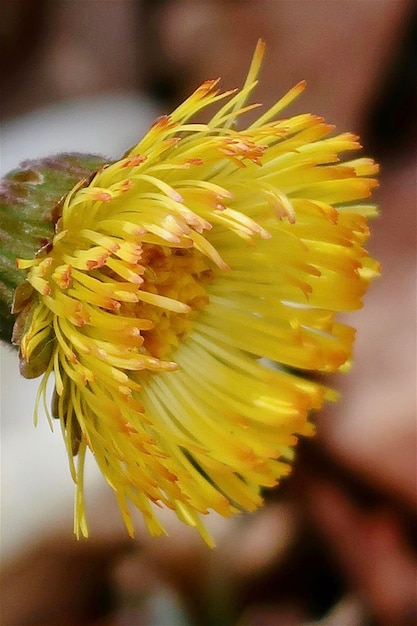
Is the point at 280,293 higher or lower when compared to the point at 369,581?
higher

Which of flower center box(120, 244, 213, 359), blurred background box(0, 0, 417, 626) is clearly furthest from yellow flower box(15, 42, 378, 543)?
blurred background box(0, 0, 417, 626)

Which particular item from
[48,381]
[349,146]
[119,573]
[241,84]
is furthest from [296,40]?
[119,573]

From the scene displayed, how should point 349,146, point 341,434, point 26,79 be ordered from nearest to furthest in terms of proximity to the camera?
point 349,146
point 26,79
point 341,434

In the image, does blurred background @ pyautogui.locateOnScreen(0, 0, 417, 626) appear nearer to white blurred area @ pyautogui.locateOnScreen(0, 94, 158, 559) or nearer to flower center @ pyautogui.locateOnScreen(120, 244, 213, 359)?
white blurred area @ pyautogui.locateOnScreen(0, 94, 158, 559)

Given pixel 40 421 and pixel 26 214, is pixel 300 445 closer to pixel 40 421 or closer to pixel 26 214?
pixel 40 421

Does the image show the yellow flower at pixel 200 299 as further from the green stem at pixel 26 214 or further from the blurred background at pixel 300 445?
the blurred background at pixel 300 445

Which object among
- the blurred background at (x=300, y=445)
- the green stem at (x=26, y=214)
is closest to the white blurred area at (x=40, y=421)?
the blurred background at (x=300, y=445)

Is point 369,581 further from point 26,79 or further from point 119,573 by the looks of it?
point 26,79
